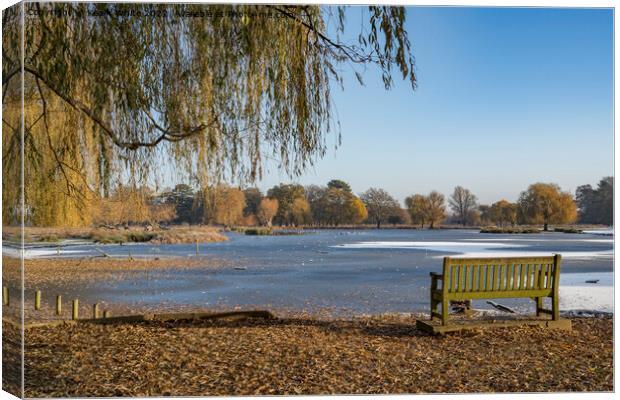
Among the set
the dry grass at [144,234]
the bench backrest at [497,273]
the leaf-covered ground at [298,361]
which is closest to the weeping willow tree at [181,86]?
the dry grass at [144,234]

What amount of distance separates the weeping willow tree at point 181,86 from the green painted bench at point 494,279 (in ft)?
5.04

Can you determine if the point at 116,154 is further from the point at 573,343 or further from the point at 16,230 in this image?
the point at 573,343

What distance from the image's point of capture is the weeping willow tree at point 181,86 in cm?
504

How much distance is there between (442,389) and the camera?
487 cm

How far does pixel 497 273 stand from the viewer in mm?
5797

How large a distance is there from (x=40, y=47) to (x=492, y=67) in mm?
3583

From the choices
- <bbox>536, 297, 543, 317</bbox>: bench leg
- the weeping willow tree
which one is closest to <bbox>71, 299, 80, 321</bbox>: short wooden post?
the weeping willow tree

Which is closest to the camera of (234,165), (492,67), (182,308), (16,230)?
(16,230)

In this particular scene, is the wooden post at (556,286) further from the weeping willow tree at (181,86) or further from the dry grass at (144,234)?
the dry grass at (144,234)

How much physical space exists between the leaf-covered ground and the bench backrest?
379 mm

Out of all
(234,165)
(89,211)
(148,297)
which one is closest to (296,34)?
(234,165)

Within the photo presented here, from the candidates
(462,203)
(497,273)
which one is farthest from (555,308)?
(462,203)

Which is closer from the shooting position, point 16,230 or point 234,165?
point 16,230

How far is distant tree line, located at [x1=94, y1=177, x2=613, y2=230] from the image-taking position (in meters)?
5.62
